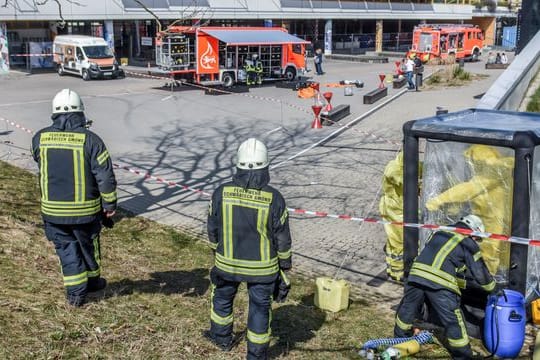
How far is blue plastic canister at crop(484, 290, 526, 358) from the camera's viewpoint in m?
6.00

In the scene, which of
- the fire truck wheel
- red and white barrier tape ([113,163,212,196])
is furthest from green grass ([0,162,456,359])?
the fire truck wheel

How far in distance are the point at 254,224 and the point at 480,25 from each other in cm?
6329

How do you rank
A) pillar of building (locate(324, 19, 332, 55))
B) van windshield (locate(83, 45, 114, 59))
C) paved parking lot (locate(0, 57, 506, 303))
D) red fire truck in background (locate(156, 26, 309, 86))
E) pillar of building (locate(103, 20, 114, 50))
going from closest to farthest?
1. paved parking lot (locate(0, 57, 506, 303))
2. red fire truck in background (locate(156, 26, 309, 86))
3. van windshield (locate(83, 45, 114, 59))
4. pillar of building (locate(103, 20, 114, 50))
5. pillar of building (locate(324, 19, 332, 55))

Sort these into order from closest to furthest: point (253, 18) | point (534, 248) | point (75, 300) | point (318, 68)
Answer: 1. point (75, 300)
2. point (534, 248)
3. point (318, 68)
4. point (253, 18)

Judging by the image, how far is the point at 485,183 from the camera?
6855mm

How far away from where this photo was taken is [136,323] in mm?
6172

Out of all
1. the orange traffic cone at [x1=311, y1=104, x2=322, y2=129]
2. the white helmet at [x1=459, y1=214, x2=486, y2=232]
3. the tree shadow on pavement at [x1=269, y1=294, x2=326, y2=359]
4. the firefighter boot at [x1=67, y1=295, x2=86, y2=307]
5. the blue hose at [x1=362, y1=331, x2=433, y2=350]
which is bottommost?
the tree shadow on pavement at [x1=269, y1=294, x2=326, y2=359]

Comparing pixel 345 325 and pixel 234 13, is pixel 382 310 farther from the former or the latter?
pixel 234 13

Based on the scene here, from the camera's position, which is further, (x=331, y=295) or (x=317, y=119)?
(x=317, y=119)

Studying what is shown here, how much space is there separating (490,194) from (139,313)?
3865mm

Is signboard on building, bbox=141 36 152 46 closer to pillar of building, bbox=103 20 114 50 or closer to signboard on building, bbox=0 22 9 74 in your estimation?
pillar of building, bbox=103 20 114 50

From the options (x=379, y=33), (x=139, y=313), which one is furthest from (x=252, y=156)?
(x=379, y=33)

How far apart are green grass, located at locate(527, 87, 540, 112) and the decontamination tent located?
7.88 metres

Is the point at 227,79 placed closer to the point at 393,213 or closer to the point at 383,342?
the point at 393,213
